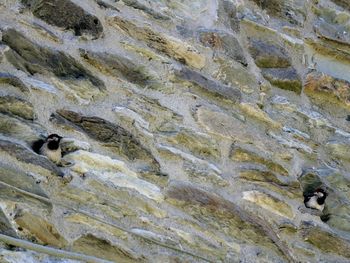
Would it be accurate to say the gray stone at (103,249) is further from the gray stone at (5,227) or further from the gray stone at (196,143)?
the gray stone at (196,143)

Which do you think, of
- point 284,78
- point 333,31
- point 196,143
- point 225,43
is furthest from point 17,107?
point 333,31

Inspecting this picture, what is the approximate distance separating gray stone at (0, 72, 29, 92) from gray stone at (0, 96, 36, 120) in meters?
0.06

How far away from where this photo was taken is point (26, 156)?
8.28ft

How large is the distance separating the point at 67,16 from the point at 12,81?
1.51ft

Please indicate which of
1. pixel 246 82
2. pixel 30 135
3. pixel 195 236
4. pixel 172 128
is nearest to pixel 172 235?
pixel 195 236

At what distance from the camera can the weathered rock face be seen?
2.54 meters

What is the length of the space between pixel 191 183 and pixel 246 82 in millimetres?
686

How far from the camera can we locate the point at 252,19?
138 inches

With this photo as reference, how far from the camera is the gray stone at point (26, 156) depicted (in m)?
2.50

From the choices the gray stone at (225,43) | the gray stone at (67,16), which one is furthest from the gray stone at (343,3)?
the gray stone at (67,16)

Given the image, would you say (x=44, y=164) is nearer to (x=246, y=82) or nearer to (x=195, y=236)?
(x=195, y=236)

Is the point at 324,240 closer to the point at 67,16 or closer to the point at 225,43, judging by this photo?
the point at 225,43

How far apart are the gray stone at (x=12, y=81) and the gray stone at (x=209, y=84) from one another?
0.74m

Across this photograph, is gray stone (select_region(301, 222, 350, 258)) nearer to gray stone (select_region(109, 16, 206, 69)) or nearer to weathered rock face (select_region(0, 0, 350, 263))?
weathered rock face (select_region(0, 0, 350, 263))
